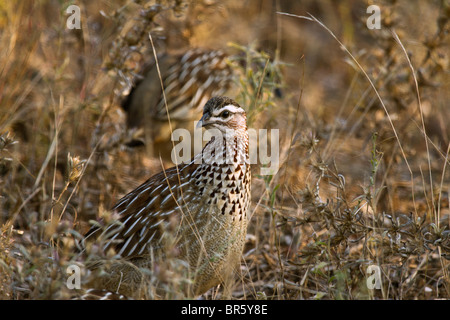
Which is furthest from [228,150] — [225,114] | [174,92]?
[174,92]

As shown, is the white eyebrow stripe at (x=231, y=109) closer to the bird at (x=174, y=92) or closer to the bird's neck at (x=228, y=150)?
the bird's neck at (x=228, y=150)

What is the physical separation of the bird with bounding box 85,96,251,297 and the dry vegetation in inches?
8.3

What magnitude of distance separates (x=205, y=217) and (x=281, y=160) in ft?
5.36

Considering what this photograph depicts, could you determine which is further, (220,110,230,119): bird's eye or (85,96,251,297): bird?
(220,110,230,119): bird's eye

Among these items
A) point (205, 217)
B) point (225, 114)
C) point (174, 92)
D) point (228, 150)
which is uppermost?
point (174, 92)

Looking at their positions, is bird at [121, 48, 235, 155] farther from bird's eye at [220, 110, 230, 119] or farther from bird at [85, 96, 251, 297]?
bird's eye at [220, 110, 230, 119]

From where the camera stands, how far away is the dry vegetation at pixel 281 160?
3955 mm

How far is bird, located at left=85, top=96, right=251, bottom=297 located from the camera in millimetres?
4094

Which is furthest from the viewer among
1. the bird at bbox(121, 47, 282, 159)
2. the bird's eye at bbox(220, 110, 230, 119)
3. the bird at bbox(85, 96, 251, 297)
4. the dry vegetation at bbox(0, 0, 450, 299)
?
the bird at bbox(121, 47, 282, 159)

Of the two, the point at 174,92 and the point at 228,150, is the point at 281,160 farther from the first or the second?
the point at 174,92

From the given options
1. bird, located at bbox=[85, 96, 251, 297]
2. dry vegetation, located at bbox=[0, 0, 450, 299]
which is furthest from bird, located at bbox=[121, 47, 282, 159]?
bird, located at bbox=[85, 96, 251, 297]

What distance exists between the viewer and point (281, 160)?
560cm

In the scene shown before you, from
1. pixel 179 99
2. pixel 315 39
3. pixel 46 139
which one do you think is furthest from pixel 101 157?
pixel 315 39

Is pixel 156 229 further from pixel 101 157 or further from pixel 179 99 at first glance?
pixel 179 99
